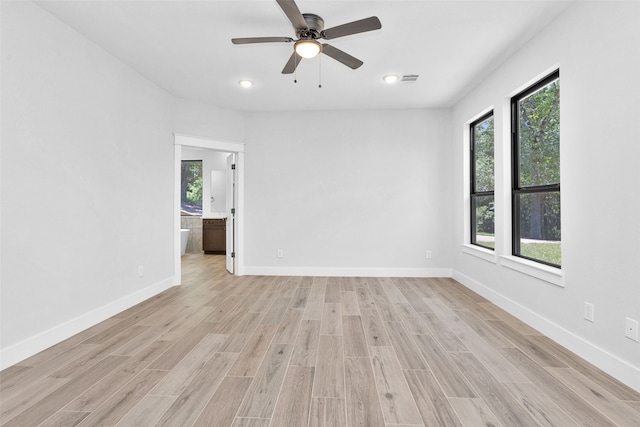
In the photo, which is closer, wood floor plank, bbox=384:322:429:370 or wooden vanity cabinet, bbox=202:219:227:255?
wood floor plank, bbox=384:322:429:370

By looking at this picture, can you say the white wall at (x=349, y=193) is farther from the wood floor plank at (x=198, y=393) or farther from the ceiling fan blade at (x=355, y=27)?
the wood floor plank at (x=198, y=393)

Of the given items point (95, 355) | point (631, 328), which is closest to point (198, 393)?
point (95, 355)

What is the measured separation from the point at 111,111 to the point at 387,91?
3130mm

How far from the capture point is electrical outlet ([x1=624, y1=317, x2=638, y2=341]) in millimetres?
1856

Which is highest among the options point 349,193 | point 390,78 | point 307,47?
point 390,78

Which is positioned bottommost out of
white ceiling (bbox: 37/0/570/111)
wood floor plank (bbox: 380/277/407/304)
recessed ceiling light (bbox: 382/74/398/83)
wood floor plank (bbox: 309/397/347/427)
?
wood floor plank (bbox: 309/397/347/427)

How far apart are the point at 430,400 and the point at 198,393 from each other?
4.20ft

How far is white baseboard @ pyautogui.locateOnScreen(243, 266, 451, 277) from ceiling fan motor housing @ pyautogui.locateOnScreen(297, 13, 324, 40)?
3.38 m

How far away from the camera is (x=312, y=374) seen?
202cm

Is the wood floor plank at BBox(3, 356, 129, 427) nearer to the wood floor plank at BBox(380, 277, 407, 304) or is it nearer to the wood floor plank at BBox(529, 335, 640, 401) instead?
the wood floor plank at BBox(380, 277, 407, 304)

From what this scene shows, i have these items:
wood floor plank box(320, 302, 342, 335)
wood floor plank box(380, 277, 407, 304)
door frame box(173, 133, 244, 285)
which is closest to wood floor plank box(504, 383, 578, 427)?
wood floor plank box(320, 302, 342, 335)

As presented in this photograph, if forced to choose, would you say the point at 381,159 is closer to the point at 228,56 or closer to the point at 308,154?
the point at 308,154

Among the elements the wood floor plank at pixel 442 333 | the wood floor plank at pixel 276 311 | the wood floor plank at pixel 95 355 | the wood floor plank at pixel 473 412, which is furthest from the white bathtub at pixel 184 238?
the wood floor plank at pixel 473 412

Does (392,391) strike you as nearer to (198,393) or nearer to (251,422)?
(251,422)
